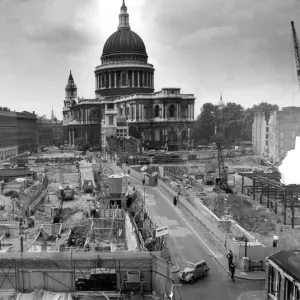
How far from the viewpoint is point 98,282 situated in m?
16.1

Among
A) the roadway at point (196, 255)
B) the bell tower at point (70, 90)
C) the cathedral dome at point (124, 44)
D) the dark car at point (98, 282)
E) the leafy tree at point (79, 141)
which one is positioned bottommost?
the roadway at point (196, 255)

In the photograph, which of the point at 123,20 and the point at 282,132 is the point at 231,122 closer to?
the point at 123,20

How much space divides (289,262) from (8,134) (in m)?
77.9

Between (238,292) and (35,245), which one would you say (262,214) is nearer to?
(238,292)

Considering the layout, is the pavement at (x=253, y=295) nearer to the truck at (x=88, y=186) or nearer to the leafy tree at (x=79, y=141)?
the truck at (x=88, y=186)

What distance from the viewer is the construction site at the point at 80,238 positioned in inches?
644

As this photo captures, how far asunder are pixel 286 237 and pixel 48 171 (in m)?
36.1

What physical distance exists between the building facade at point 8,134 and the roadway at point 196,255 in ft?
174

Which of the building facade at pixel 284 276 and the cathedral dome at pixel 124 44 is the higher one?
the cathedral dome at pixel 124 44

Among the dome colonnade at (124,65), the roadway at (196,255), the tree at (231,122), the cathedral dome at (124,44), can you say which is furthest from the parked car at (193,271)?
the tree at (231,122)

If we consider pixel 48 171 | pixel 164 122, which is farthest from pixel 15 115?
pixel 48 171

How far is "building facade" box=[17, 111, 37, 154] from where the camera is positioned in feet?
309

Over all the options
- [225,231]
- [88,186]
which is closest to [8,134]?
[88,186]

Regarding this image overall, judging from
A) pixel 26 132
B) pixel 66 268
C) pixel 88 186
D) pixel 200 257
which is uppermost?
pixel 26 132
